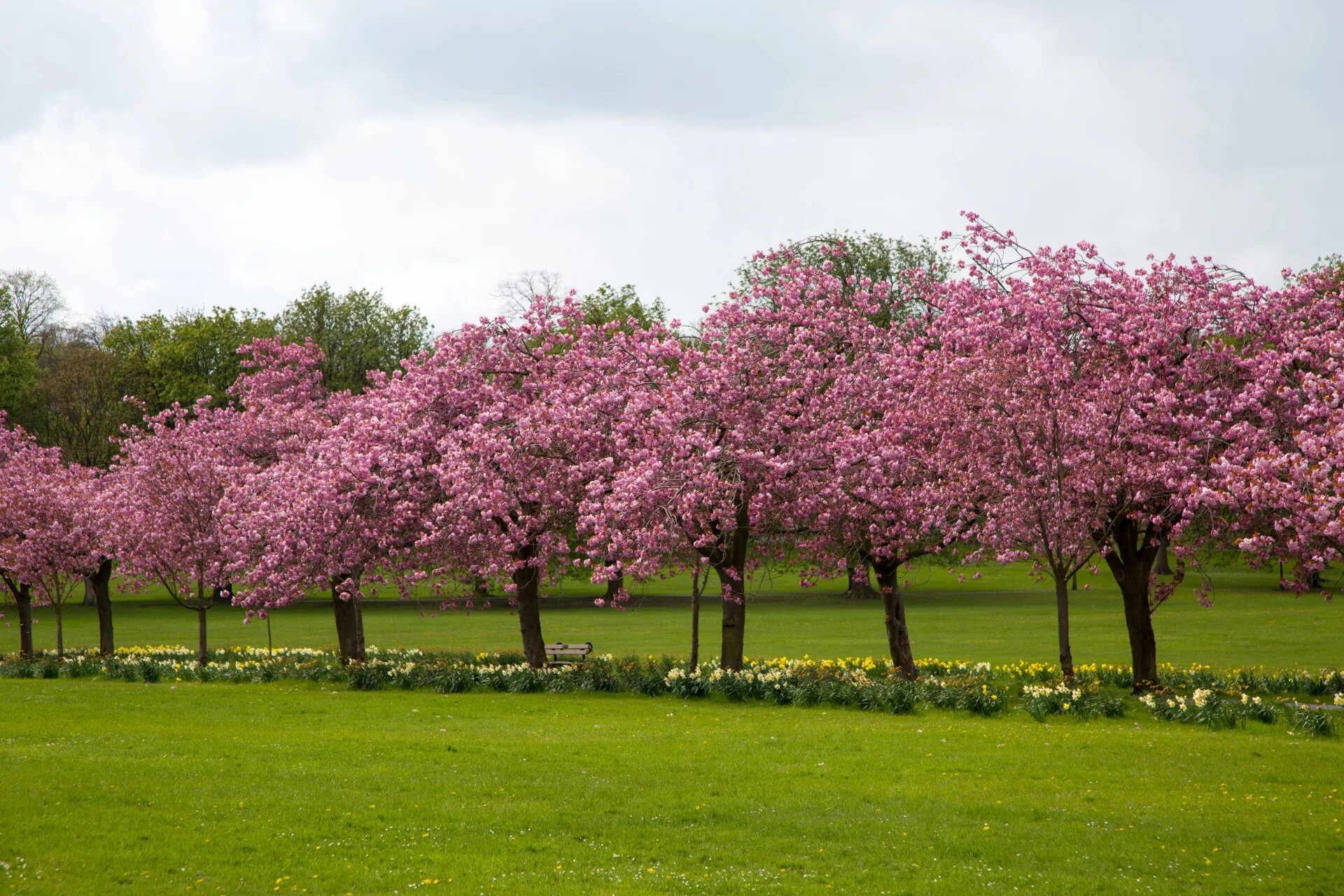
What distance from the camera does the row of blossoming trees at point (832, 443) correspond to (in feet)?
61.7

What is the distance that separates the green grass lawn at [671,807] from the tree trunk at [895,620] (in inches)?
177

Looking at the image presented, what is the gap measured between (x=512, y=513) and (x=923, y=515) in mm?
8510

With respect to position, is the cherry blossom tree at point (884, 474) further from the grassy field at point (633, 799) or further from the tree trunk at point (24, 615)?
the tree trunk at point (24, 615)

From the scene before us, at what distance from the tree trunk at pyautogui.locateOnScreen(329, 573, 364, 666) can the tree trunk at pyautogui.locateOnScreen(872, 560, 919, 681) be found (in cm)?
1212

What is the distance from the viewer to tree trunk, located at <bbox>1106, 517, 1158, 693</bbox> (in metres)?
21.1

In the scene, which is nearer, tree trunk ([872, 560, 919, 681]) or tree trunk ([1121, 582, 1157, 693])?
tree trunk ([1121, 582, 1157, 693])

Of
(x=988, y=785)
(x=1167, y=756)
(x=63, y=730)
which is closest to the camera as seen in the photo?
(x=988, y=785)

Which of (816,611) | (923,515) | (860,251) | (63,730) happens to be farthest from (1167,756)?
(860,251)

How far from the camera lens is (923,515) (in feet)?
68.8

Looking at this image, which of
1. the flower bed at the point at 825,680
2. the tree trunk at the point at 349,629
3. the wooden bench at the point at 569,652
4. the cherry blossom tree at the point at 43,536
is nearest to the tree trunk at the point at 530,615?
the flower bed at the point at 825,680

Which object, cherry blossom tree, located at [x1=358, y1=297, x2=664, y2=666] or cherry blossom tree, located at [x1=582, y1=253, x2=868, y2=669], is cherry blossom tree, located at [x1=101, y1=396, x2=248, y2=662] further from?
cherry blossom tree, located at [x1=582, y1=253, x2=868, y2=669]

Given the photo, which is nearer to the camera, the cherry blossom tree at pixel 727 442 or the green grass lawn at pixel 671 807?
the green grass lawn at pixel 671 807

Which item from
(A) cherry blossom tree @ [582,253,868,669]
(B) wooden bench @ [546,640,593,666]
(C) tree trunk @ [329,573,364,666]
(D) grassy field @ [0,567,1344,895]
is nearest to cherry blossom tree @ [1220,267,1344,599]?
(D) grassy field @ [0,567,1344,895]

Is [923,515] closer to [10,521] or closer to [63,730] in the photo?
[63,730]
